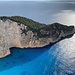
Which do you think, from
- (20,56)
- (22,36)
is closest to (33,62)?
(20,56)

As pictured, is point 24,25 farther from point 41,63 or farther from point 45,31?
point 41,63

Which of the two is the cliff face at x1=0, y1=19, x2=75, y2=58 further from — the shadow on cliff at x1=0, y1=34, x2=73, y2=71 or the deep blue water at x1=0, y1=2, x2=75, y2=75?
the deep blue water at x1=0, y1=2, x2=75, y2=75

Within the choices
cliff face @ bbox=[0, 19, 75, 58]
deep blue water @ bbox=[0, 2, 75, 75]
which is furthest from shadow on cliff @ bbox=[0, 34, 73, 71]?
cliff face @ bbox=[0, 19, 75, 58]

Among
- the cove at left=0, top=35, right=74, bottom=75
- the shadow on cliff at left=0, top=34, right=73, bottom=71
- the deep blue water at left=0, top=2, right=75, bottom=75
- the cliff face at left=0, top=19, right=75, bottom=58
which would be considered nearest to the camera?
the deep blue water at left=0, top=2, right=75, bottom=75

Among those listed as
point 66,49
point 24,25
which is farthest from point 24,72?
point 24,25

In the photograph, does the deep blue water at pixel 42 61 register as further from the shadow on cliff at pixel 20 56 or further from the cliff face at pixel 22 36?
the cliff face at pixel 22 36

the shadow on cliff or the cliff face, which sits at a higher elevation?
the cliff face

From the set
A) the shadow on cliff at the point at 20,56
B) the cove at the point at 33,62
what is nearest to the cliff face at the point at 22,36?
the shadow on cliff at the point at 20,56
